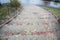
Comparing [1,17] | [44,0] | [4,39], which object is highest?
[4,39]

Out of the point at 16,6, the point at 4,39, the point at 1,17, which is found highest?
the point at 4,39

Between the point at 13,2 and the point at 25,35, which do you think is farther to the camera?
the point at 13,2

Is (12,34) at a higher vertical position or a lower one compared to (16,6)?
higher

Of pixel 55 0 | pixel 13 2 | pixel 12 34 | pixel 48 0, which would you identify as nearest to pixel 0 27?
pixel 12 34

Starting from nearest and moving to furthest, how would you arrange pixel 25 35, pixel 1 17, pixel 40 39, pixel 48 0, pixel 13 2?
1. pixel 40 39
2. pixel 25 35
3. pixel 1 17
4. pixel 13 2
5. pixel 48 0

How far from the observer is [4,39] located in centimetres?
594

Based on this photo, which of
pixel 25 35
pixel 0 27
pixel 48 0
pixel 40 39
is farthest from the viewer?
pixel 48 0

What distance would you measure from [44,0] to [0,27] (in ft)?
57.1

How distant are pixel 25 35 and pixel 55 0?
16215 millimetres

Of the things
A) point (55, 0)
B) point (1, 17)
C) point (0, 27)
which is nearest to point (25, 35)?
point (0, 27)

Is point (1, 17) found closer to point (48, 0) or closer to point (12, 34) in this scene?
point (12, 34)

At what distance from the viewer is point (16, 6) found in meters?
16.0

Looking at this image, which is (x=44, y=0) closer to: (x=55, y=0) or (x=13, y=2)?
(x=55, y=0)

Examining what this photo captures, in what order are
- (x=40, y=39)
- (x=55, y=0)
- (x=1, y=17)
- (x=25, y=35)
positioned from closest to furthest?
(x=40, y=39)
(x=25, y=35)
(x=1, y=17)
(x=55, y=0)
